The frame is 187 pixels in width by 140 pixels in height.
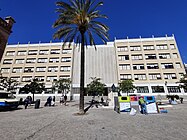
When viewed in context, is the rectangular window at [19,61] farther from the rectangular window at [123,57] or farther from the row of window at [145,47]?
the row of window at [145,47]

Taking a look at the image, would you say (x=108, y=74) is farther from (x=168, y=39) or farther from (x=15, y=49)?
(x=15, y=49)

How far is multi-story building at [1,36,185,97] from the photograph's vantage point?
40.6 meters

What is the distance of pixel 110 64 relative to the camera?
4650 cm

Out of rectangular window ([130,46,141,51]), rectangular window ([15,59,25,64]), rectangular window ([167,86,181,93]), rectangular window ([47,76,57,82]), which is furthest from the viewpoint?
rectangular window ([15,59,25,64])

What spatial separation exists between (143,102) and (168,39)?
43.8m

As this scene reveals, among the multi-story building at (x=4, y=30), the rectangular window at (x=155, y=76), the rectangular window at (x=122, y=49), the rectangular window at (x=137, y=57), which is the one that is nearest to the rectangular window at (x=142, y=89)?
the rectangular window at (x=155, y=76)

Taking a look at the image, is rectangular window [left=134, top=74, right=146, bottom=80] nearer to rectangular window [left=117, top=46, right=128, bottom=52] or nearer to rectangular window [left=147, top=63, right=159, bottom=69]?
rectangular window [left=147, top=63, right=159, bottom=69]

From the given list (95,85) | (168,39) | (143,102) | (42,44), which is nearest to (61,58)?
(42,44)

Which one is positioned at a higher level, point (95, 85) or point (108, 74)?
point (108, 74)

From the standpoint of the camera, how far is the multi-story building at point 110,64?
40.6 m

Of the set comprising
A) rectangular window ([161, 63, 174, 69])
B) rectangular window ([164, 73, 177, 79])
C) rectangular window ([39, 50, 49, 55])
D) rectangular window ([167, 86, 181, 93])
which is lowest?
rectangular window ([167, 86, 181, 93])

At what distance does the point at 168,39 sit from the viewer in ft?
145

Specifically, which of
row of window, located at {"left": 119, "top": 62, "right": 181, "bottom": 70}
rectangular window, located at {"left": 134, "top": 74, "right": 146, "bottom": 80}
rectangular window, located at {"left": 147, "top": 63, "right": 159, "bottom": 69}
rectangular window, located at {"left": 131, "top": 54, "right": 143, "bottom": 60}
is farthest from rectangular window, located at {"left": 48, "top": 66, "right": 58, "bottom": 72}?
rectangular window, located at {"left": 147, "top": 63, "right": 159, "bottom": 69}

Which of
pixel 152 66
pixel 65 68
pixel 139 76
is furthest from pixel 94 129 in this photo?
pixel 152 66
